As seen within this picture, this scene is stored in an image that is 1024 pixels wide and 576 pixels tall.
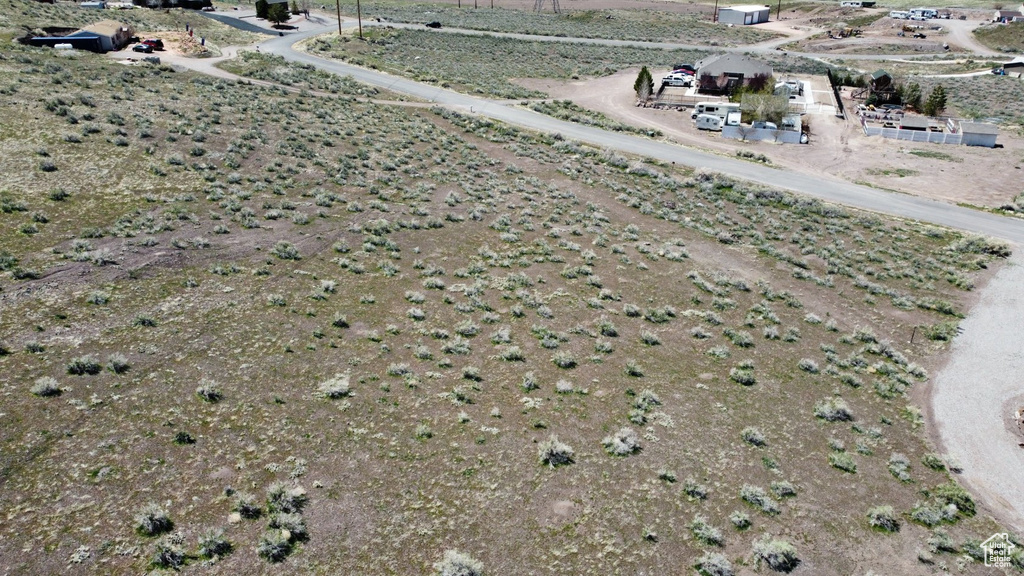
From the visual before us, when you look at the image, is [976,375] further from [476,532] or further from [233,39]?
[233,39]

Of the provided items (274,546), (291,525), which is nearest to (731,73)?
(291,525)

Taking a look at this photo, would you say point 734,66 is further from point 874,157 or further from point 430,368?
point 430,368

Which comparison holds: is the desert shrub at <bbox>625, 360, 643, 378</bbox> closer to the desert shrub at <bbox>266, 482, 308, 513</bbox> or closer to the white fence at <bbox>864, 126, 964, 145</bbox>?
the desert shrub at <bbox>266, 482, 308, 513</bbox>

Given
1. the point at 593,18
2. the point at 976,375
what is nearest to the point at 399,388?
the point at 976,375

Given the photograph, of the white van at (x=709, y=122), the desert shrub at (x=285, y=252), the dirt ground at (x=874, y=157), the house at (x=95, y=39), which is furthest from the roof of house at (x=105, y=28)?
the white van at (x=709, y=122)

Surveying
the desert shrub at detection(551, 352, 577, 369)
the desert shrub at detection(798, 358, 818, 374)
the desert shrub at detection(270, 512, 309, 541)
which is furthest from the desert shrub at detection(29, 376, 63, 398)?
the desert shrub at detection(798, 358, 818, 374)

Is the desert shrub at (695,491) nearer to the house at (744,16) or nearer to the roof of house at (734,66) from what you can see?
the roof of house at (734,66)
